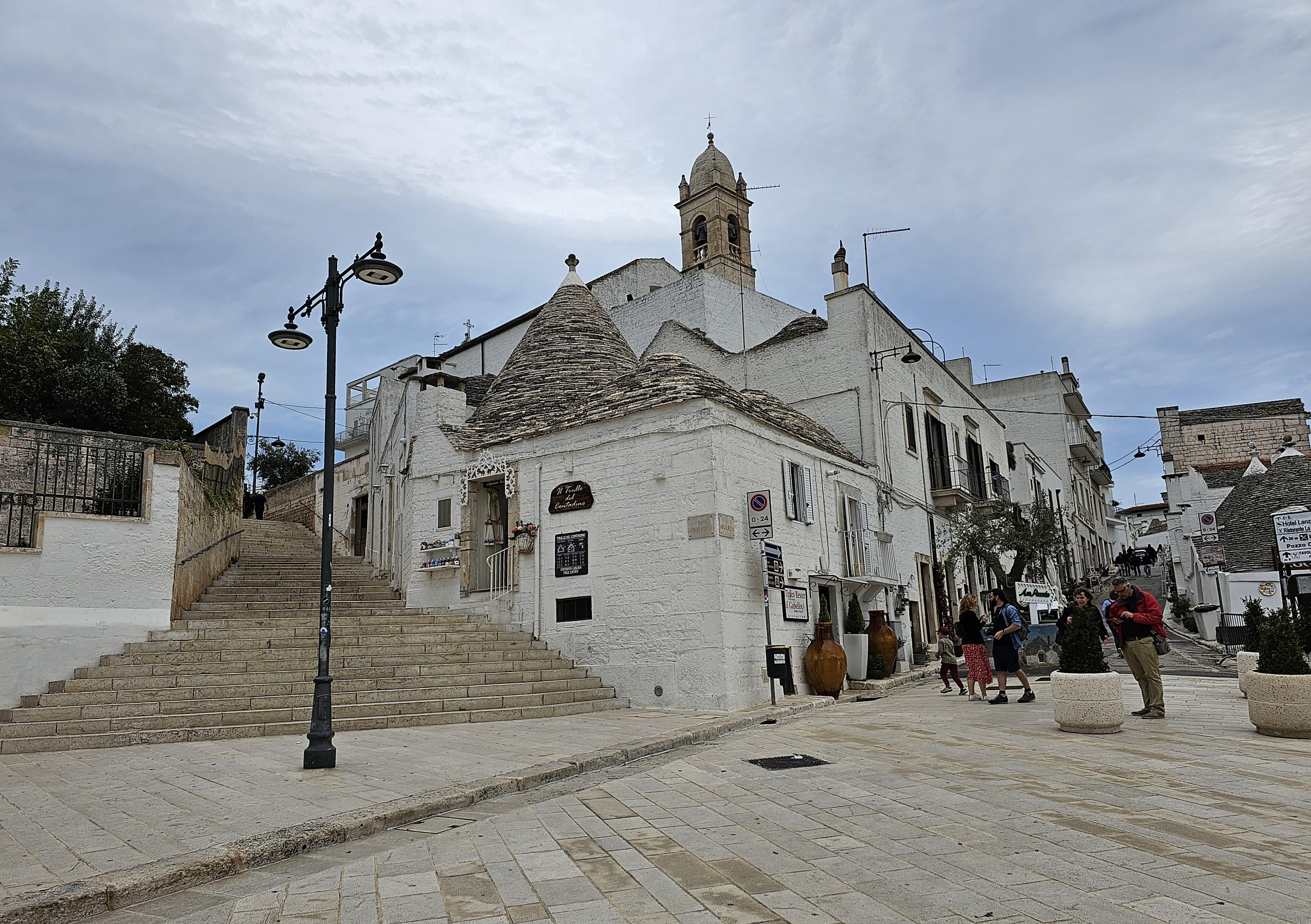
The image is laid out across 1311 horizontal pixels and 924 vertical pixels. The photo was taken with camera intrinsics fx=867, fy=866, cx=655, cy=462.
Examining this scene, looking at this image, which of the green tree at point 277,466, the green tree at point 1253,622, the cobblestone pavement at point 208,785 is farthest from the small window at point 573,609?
the green tree at point 277,466

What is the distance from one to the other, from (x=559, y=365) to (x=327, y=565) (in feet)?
36.3

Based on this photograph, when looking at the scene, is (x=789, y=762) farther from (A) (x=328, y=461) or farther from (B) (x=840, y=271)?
(B) (x=840, y=271)

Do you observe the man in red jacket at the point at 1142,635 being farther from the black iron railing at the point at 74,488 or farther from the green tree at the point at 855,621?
the black iron railing at the point at 74,488

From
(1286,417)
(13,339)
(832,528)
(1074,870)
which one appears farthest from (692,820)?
(1286,417)

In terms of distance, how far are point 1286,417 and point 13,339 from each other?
50.0 meters

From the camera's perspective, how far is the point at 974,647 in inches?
472

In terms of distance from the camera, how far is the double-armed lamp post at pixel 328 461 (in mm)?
7602

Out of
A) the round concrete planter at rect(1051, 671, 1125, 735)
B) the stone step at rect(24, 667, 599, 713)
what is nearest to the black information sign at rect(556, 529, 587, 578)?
the stone step at rect(24, 667, 599, 713)

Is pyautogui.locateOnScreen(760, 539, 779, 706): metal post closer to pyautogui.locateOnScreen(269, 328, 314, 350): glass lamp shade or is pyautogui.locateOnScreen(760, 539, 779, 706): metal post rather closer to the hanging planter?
the hanging planter

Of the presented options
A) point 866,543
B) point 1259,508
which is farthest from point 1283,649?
point 1259,508

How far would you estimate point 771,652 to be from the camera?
12.7 meters

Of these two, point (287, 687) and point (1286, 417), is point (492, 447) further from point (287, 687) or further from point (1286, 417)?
point (1286, 417)

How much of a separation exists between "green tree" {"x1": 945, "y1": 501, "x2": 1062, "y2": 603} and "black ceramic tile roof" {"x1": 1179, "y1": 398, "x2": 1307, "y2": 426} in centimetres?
2551

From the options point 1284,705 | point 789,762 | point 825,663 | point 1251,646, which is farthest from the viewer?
point 825,663
